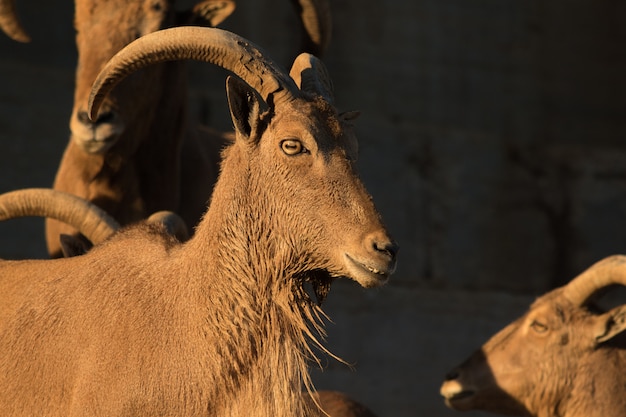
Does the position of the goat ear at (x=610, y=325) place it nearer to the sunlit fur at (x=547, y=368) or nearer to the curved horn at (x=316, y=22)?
the sunlit fur at (x=547, y=368)

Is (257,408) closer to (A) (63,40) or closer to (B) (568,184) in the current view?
(A) (63,40)

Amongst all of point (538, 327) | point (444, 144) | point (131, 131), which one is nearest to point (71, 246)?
point (131, 131)

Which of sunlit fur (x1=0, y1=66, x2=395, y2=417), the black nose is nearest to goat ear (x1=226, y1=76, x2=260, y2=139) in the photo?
sunlit fur (x1=0, y1=66, x2=395, y2=417)

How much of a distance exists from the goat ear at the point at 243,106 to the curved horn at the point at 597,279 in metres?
3.37

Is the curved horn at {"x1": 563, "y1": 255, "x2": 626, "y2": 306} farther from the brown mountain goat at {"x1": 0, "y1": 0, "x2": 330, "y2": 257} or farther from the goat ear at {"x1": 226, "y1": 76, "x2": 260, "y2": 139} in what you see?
the goat ear at {"x1": 226, "y1": 76, "x2": 260, "y2": 139}

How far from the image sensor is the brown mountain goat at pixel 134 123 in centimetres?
1021

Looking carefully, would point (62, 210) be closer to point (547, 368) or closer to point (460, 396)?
point (460, 396)

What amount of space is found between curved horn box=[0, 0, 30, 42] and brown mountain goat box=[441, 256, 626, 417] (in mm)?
3791

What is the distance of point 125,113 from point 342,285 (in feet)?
18.1

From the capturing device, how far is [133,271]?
7129mm

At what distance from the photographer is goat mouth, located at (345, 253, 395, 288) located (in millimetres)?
6410

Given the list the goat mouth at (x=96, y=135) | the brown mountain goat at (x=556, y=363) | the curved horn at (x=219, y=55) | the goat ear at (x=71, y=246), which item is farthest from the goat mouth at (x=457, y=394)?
the curved horn at (x=219, y=55)

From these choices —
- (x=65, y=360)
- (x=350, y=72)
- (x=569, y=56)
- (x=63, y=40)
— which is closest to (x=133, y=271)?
(x=65, y=360)

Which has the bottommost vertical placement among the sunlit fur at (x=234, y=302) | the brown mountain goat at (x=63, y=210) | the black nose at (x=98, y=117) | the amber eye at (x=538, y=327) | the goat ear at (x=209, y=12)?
the sunlit fur at (x=234, y=302)
